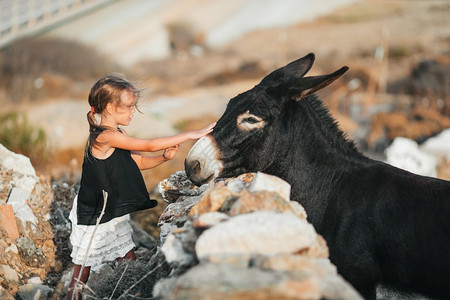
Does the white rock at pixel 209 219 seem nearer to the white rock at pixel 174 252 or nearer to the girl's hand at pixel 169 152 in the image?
the white rock at pixel 174 252

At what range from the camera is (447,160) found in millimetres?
11727

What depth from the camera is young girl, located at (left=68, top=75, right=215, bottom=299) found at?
397cm

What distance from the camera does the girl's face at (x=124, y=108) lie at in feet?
13.2

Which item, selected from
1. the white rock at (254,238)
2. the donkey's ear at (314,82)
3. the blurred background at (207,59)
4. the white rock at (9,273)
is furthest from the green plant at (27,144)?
the white rock at (254,238)

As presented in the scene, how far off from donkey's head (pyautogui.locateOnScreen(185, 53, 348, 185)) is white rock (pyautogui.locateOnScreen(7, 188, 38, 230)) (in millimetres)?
2363

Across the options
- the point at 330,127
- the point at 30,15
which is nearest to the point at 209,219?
the point at 330,127

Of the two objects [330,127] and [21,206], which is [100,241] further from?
[330,127]

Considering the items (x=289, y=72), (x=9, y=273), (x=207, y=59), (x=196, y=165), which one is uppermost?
(x=207, y=59)

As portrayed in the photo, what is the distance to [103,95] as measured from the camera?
3.97 metres

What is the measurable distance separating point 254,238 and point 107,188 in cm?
186

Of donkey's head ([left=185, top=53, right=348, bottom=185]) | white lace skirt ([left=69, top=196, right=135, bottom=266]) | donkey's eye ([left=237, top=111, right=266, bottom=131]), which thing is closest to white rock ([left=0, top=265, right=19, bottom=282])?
white lace skirt ([left=69, top=196, right=135, bottom=266])

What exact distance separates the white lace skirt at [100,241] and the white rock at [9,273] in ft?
2.63

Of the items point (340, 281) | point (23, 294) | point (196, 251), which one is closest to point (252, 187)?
point (196, 251)

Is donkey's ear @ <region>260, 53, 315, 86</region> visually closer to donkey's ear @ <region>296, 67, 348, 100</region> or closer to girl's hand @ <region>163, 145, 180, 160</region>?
donkey's ear @ <region>296, 67, 348, 100</region>
